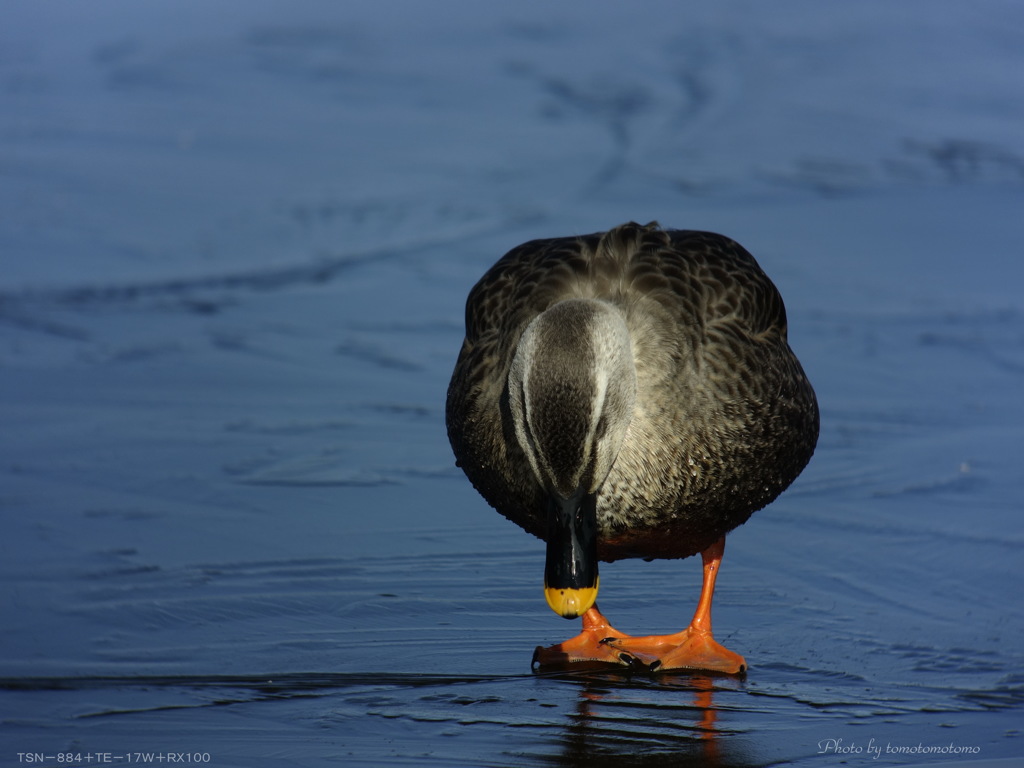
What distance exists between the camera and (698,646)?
474 centimetres

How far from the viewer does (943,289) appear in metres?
8.53

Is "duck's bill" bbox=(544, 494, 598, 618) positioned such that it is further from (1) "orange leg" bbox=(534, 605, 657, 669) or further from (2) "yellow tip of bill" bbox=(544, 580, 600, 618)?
(1) "orange leg" bbox=(534, 605, 657, 669)

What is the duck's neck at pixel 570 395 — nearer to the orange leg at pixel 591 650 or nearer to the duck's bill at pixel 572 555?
the duck's bill at pixel 572 555

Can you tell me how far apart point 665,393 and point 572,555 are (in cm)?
73

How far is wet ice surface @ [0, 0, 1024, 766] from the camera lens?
4.29 m

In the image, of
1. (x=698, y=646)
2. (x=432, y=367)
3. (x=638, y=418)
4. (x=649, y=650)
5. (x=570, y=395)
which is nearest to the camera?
(x=570, y=395)

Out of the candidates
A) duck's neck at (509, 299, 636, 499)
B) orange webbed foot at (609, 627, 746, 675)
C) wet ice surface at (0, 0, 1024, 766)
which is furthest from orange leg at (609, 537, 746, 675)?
duck's neck at (509, 299, 636, 499)

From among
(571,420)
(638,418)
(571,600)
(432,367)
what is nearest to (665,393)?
(638,418)

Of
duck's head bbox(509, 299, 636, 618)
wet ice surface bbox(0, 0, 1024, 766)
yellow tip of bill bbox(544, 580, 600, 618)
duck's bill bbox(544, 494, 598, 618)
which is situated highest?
duck's head bbox(509, 299, 636, 618)

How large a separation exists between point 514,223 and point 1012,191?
12.6 ft

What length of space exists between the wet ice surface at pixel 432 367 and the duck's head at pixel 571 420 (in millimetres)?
496

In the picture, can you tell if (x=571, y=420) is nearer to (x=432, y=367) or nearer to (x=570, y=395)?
(x=570, y=395)

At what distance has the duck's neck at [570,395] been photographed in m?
3.96

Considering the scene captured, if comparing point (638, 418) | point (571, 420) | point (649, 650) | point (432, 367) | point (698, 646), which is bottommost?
point (432, 367)
